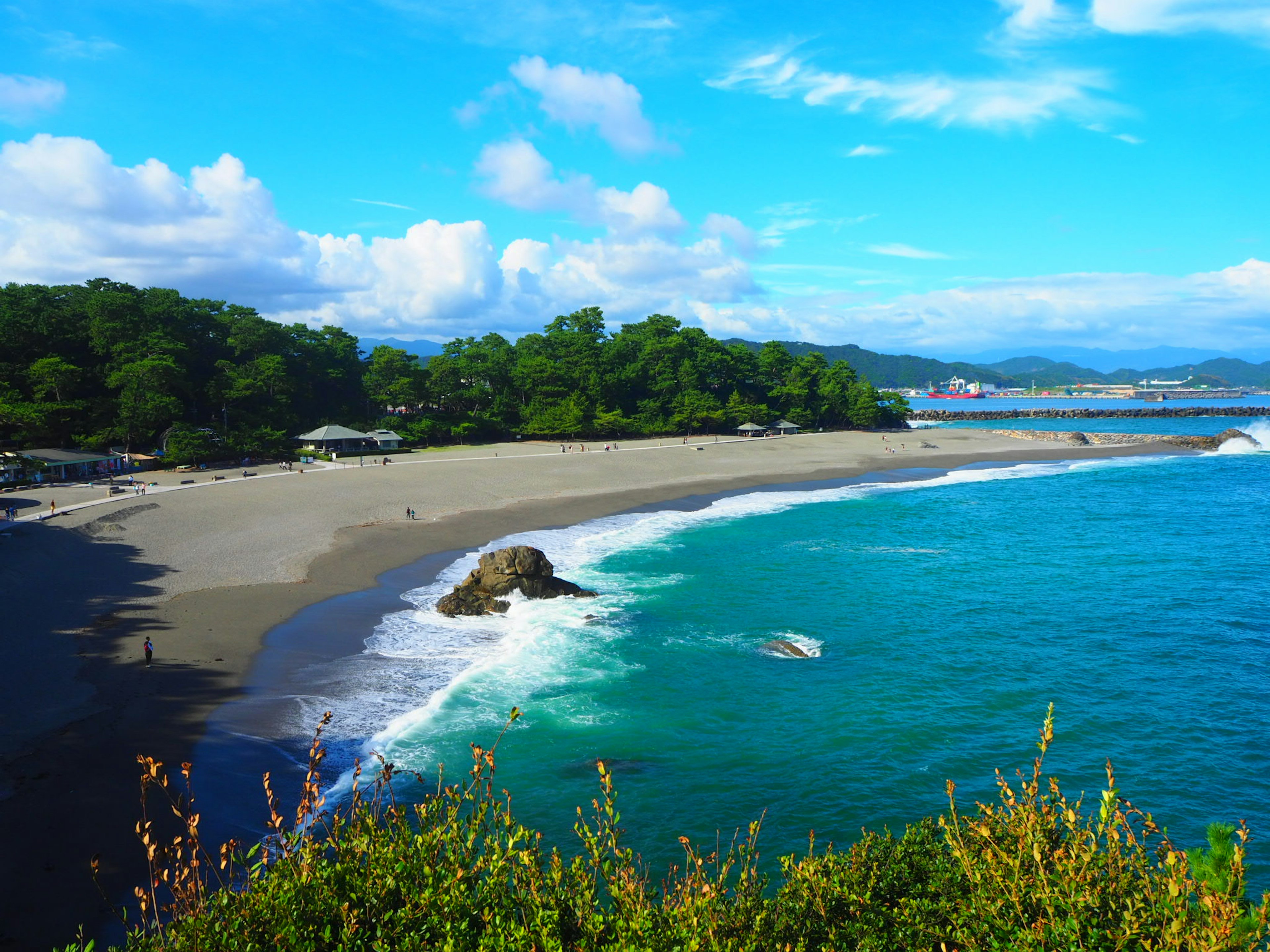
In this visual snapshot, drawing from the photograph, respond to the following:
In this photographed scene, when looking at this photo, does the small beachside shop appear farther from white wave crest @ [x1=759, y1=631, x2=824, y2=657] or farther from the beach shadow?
white wave crest @ [x1=759, y1=631, x2=824, y2=657]

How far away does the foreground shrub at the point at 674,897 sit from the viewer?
5223 millimetres

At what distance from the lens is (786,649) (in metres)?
21.3

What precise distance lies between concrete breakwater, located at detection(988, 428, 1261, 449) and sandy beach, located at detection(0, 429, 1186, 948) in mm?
48276

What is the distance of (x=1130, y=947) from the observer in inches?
213

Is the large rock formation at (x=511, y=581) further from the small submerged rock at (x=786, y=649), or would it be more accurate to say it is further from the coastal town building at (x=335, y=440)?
the coastal town building at (x=335, y=440)

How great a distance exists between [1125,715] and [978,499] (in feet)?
117

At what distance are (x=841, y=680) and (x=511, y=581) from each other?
40.1ft

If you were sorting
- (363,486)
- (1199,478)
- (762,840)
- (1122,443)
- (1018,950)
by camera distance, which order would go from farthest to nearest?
(1122,443) < (1199,478) < (363,486) < (762,840) < (1018,950)

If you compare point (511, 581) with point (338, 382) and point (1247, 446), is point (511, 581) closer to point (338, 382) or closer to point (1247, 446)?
point (338, 382)

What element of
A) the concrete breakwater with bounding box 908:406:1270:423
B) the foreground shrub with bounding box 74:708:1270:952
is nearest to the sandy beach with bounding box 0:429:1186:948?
the foreground shrub with bounding box 74:708:1270:952

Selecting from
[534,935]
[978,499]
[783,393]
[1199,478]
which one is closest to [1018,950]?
[534,935]

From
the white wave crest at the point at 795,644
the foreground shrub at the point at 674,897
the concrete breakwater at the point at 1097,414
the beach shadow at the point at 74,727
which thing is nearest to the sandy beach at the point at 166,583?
the beach shadow at the point at 74,727

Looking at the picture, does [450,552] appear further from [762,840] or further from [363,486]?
[762,840]

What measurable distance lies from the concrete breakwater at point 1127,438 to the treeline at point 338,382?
18.6 m
